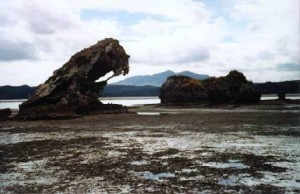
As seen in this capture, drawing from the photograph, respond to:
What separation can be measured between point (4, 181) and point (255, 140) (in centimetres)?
1267

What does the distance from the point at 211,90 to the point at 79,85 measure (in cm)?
3092

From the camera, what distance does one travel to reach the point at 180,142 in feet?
65.5

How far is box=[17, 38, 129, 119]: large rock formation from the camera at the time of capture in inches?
1608

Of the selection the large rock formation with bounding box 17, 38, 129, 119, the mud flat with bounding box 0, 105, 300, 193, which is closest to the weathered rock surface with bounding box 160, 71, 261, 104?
the large rock formation with bounding box 17, 38, 129, 119

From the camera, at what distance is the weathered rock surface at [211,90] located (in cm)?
6631

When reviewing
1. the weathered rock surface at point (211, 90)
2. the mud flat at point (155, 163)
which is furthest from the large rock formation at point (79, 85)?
the weathered rock surface at point (211, 90)

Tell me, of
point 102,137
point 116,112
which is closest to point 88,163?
point 102,137

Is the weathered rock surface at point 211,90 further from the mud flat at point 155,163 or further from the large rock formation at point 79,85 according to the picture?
the mud flat at point 155,163

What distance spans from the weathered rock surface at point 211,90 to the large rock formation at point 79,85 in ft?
82.0

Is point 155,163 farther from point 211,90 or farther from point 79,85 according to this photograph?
point 211,90

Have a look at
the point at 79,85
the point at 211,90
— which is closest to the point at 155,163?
the point at 79,85

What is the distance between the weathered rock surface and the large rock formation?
2501 cm

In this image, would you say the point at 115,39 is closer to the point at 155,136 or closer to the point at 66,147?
the point at 155,136

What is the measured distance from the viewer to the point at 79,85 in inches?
1780
